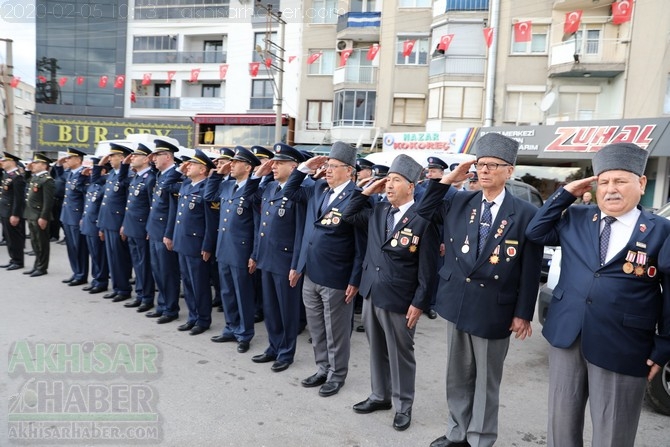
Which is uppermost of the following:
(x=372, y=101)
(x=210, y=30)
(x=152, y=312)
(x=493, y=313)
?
(x=210, y=30)

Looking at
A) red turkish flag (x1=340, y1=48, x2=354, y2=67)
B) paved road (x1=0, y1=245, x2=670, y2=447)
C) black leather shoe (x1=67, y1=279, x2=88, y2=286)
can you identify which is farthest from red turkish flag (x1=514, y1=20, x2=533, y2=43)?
black leather shoe (x1=67, y1=279, x2=88, y2=286)

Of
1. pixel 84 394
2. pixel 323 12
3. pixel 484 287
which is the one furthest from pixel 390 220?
pixel 323 12

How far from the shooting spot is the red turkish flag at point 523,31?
64.9 ft

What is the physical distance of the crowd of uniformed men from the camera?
263 cm

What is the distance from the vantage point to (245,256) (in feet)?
17.4

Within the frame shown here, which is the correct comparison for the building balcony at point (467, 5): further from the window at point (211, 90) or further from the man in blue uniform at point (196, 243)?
the man in blue uniform at point (196, 243)

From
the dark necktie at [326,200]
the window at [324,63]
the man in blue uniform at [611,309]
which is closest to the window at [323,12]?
the window at [324,63]

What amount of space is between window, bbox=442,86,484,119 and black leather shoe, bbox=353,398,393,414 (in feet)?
68.8

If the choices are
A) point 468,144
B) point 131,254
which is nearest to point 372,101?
point 468,144

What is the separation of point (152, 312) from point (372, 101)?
21378 mm

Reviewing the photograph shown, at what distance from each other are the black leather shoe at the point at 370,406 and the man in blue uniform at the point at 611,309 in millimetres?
1421

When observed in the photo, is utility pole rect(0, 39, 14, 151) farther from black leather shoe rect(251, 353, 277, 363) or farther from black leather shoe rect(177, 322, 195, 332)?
black leather shoe rect(251, 353, 277, 363)

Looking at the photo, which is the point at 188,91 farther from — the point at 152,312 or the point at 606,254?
the point at 606,254

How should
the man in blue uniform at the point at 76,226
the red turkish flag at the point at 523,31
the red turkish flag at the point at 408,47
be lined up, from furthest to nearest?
1. the red turkish flag at the point at 408,47
2. the red turkish flag at the point at 523,31
3. the man in blue uniform at the point at 76,226
